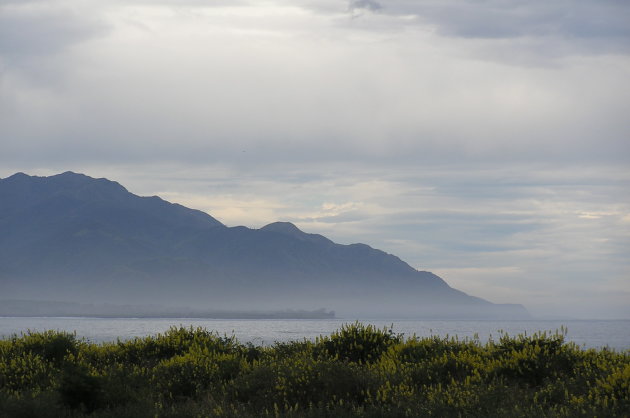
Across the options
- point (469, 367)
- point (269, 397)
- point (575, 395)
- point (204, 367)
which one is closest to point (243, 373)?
point (204, 367)

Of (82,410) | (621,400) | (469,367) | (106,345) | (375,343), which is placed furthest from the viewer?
(106,345)

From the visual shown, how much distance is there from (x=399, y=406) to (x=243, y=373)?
5411 millimetres

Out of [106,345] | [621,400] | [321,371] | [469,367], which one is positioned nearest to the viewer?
[621,400]

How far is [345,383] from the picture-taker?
56.5 feet

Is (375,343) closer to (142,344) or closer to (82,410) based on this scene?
(142,344)

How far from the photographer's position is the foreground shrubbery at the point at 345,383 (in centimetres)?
1514

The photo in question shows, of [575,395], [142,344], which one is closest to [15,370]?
[142,344]

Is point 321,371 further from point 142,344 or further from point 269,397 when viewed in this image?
point 142,344

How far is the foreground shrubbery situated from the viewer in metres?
15.1

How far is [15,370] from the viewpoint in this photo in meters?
20.1

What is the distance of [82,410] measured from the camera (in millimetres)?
16031

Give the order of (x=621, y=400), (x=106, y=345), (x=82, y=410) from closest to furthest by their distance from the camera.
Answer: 1. (x=621, y=400)
2. (x=82, y=410)
3. (x=106, y=345)

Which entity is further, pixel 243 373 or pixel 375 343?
pixel 375 343

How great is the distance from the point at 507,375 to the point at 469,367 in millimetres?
1087
